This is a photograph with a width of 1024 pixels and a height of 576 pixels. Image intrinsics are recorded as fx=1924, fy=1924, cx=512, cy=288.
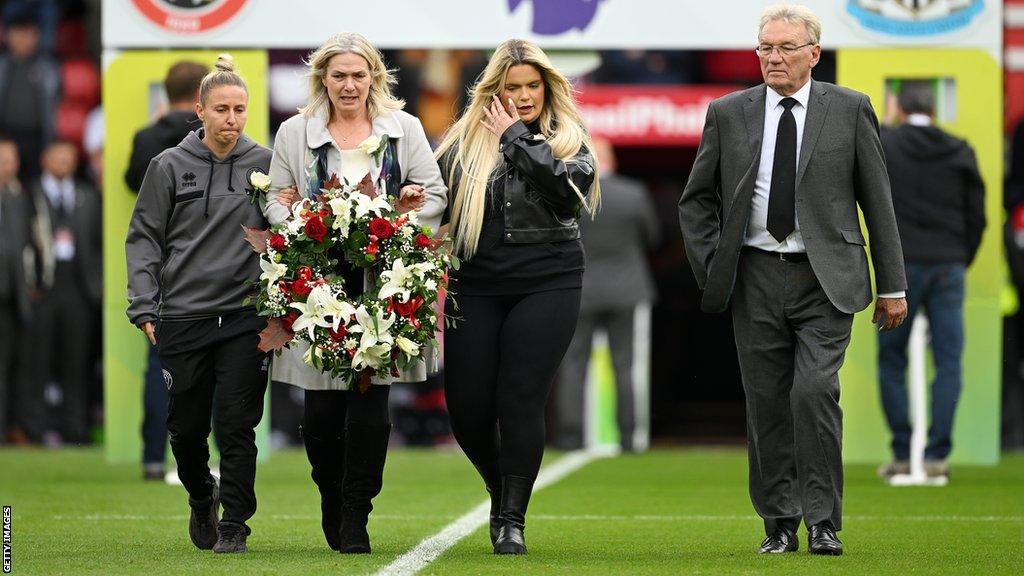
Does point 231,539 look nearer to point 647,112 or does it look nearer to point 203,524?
point 203,524

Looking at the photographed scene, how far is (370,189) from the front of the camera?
23.4ft

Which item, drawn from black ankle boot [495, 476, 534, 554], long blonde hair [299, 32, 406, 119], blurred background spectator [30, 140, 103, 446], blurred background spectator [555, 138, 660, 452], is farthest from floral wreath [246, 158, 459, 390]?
blurred background spectator [30, 140, 103, 446]

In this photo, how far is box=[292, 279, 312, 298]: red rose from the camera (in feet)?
23.1

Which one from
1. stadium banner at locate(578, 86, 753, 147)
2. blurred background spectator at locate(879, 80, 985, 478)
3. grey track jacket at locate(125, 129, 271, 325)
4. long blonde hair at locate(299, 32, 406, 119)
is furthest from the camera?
stadium banner at locate(578, 86, 753, 147)

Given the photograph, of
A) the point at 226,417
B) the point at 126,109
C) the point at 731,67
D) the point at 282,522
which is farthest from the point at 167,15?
the point at 731,67

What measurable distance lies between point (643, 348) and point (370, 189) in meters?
8.07

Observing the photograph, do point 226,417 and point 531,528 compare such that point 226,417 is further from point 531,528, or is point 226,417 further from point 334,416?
point 531,528

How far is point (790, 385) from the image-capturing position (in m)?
7.52

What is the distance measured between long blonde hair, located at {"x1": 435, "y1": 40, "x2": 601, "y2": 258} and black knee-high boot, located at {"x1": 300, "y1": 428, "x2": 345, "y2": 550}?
905mm

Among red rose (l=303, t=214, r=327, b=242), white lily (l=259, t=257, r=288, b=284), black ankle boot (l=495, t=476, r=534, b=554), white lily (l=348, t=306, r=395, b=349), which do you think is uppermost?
red rose (l=303, t=214, r=327, b=242)

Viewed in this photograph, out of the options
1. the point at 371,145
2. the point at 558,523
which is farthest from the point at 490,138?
the point at 558,523

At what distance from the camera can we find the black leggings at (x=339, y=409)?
7234 millimetres

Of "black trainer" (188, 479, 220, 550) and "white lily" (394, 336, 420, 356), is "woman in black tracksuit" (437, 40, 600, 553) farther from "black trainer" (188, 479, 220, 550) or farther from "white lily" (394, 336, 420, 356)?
"black trainer" (188, 479, 220, 550)
